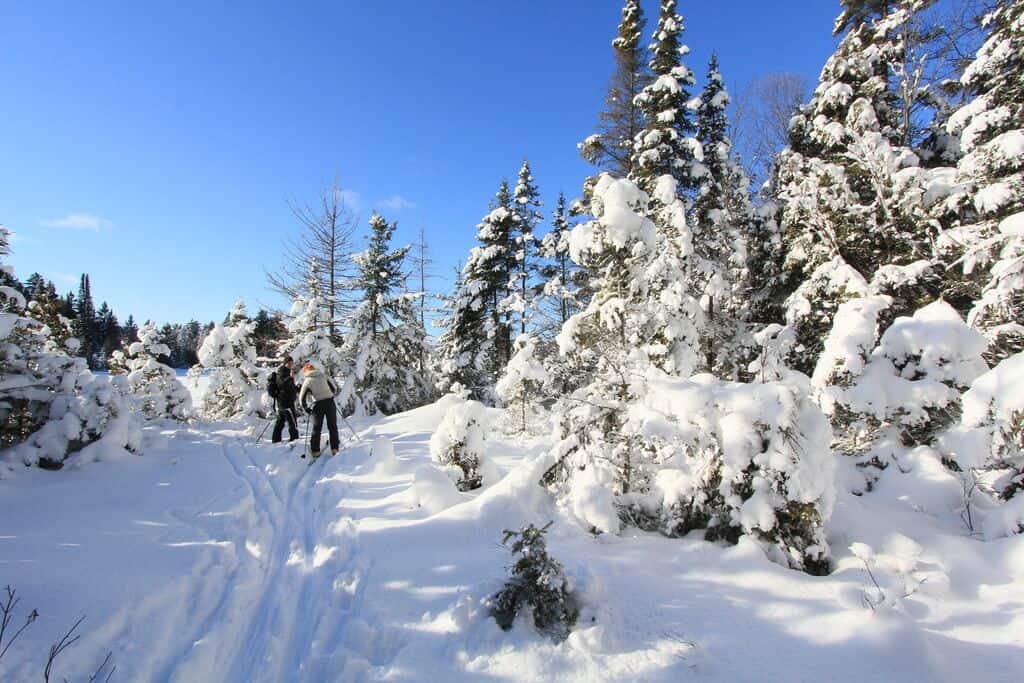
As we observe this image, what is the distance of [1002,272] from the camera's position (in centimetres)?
484

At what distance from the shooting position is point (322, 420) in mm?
8320

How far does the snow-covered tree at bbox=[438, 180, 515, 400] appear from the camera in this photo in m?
19.8

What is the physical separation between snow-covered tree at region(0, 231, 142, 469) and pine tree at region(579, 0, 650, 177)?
1494 cm

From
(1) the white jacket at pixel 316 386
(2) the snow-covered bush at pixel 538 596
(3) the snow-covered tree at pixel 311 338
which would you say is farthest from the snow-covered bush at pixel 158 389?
(2) the snow-covered bush at pixel 538 596

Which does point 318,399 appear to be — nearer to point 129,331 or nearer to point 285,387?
point 285,387

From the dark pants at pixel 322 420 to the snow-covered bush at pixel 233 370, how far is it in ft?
21.4

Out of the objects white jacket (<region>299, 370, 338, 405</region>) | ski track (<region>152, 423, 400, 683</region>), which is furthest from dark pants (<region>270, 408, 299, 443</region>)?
ski track (<region>152, 423, 400, 683</region>)

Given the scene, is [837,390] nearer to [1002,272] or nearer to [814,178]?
[1002,272]

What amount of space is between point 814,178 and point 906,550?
10675 millimetres

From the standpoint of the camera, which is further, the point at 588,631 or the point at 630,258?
the point at 630,258

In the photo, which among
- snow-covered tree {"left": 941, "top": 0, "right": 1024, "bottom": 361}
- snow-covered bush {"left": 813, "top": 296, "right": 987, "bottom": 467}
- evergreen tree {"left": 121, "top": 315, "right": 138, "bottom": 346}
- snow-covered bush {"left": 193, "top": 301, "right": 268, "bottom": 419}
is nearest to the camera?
Answer: snow-covered bush {"left": 813, "top": 296, "right": 987, "bottom": 467}

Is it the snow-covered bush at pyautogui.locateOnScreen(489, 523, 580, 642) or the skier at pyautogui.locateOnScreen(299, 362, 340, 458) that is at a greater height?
the skier at pyautogui.locateOnScreen(299, 362, 340, 458)

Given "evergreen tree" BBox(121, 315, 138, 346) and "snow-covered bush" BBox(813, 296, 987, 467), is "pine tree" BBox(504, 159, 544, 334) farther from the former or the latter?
"evergreen tree" BBox(121, 315, 138, 346)

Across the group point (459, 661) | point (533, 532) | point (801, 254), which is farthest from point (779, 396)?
point (801, 254)
